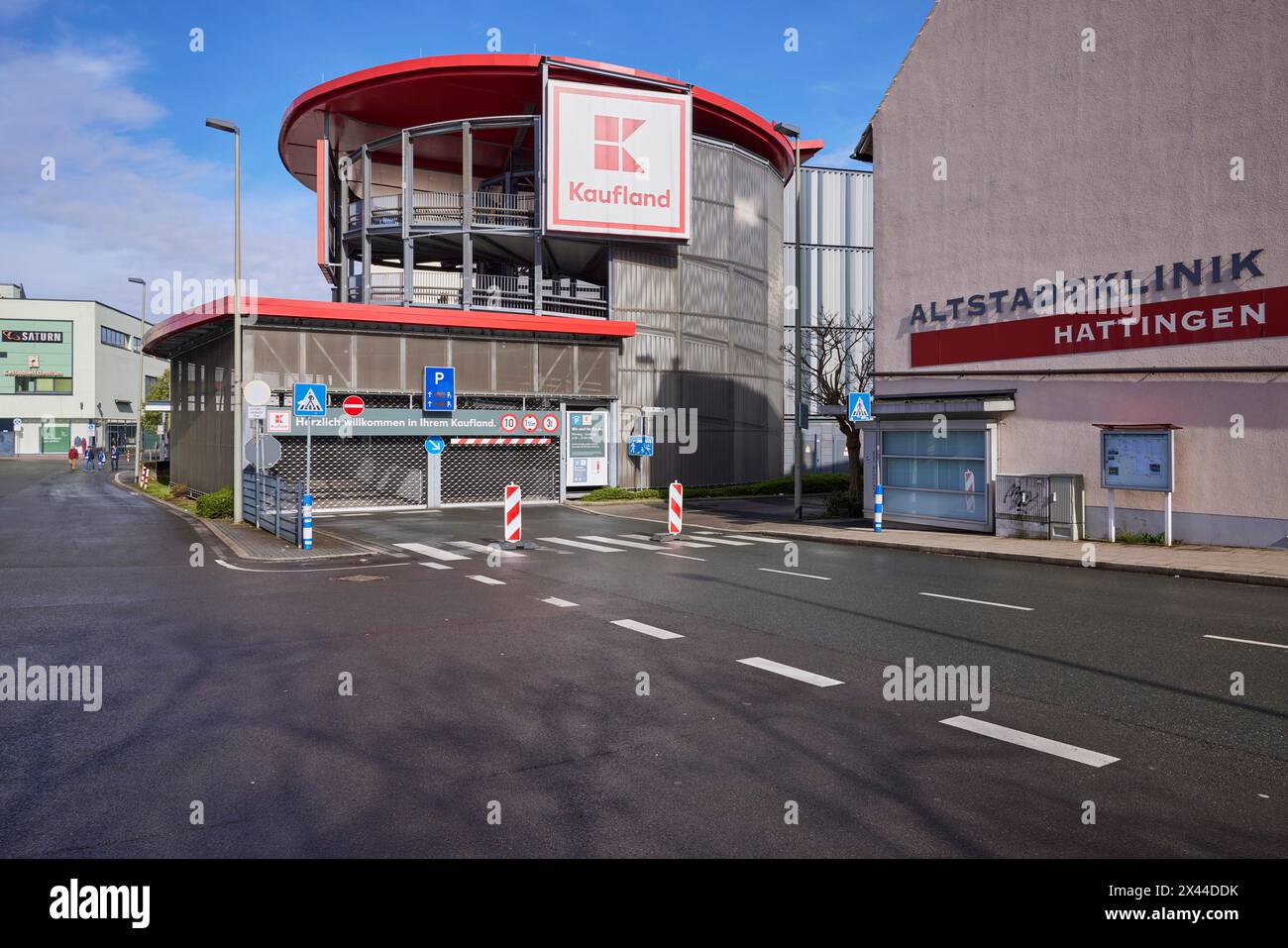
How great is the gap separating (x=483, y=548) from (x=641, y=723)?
12548 millimetres

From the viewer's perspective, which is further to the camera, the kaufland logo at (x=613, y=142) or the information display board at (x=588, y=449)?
the kaufland logo at (x=613, y=142)

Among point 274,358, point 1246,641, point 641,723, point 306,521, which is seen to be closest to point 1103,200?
point 1246,641

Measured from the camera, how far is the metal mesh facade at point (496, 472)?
1219 inches

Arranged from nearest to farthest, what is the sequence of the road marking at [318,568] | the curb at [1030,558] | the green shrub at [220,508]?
1. the curb at [1030,558]
2. the road marking at [318,568]
3. the green shrub at [220,508]

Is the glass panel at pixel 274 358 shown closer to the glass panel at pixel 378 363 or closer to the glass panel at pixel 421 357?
the glass panel at pixel 378 363

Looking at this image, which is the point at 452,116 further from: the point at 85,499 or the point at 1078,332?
the point at 1078,332

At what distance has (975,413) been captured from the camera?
2050 centimetres

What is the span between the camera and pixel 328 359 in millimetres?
29438

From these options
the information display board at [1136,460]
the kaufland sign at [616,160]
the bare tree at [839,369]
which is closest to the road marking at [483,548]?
the bare tree at [839,369]

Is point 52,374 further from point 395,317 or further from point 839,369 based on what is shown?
point 839,369

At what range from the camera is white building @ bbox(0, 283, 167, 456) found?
86438mm

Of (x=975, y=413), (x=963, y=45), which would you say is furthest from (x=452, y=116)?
(x=975, y=413)

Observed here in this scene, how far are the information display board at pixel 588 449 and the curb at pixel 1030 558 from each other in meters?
11.0
